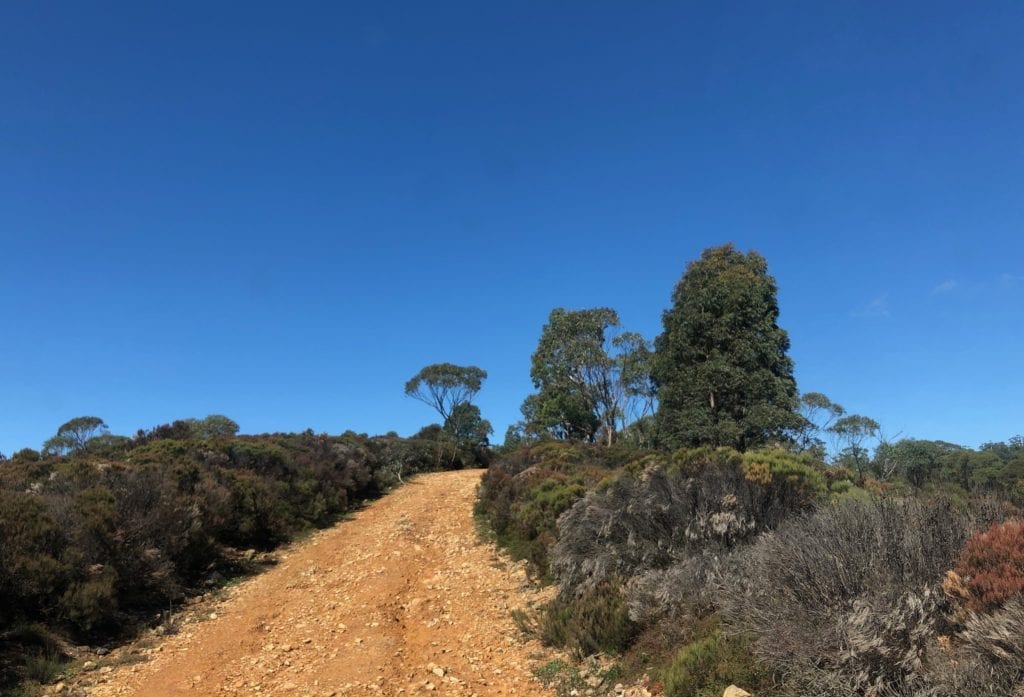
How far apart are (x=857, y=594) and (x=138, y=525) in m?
10.8

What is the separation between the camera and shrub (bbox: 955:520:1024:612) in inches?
151

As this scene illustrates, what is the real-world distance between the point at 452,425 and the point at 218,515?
3372cm

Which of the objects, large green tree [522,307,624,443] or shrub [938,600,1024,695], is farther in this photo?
large green tree [522,307,624,443]

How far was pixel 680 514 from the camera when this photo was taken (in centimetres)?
806

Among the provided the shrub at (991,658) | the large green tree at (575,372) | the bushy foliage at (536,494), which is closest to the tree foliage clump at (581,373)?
the large green tree at (575,372)

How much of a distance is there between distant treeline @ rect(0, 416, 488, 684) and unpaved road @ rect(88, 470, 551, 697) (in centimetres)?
96

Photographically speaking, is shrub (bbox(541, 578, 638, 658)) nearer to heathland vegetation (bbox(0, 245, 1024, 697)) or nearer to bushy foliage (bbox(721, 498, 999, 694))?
heathland vegetation (bbox(0, 245, 1024, 697))

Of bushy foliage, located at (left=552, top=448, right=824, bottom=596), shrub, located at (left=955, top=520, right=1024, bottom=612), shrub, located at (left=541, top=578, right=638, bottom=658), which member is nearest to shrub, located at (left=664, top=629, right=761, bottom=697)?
shrub, located at (left=541, top=578, right=638, bottom=658)

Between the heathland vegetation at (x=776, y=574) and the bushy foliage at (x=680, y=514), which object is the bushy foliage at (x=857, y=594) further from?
the bushy foliage at (x=680, y=514)

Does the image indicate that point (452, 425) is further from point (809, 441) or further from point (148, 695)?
point (148, 695)

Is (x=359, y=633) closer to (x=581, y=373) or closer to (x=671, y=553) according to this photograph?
(x=671, y=553)

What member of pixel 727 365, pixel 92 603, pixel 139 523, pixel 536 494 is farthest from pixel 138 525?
pixel 727 365

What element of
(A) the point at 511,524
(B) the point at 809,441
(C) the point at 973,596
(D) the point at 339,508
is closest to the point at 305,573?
(A) the point at 511,524

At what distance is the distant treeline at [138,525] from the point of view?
8156mm
